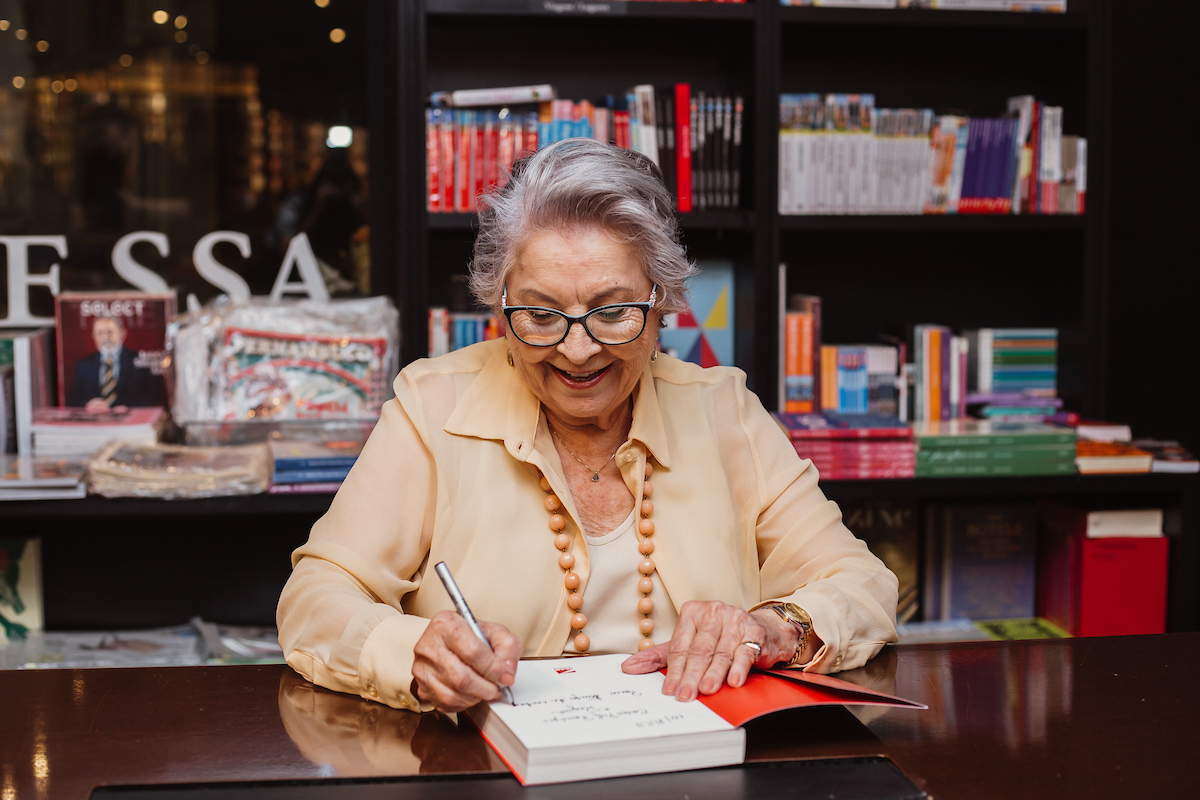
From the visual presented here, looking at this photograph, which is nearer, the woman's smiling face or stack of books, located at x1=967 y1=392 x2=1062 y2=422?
the woman's smiling face

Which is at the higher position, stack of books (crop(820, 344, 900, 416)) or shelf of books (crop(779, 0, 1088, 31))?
shelf of books (crop(779, 0, 1088, 31))

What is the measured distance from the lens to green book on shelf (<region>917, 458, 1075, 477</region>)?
255 centimetres

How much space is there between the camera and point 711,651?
1.16 m

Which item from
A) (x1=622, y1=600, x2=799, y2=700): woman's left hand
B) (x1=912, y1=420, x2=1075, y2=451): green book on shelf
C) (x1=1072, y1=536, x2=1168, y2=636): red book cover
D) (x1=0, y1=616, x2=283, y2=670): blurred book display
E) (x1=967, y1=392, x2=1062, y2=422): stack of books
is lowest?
(x1=0, y1=616, x2=283, y2=670): blurred book display

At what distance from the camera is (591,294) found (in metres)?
1.43

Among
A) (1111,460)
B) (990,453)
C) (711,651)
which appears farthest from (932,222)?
(711,651)

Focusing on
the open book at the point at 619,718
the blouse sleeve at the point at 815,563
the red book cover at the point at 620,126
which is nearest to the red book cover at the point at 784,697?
the open book at the point at 619,718

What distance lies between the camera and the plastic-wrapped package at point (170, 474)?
227cm

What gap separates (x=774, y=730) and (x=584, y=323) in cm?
58

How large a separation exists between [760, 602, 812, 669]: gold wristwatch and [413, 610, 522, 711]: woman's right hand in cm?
35

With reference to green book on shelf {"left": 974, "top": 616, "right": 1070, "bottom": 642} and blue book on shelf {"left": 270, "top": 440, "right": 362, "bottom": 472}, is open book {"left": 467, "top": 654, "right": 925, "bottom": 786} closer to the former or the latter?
blue book on shelf {"left": 270, "top": 440, "right": 362, "bottom": 472}

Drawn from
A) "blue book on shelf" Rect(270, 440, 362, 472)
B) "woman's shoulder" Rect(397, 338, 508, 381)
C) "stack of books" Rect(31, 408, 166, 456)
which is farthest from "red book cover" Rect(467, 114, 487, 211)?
"woman's shoulder" Rect(397, 338, 508, 381)

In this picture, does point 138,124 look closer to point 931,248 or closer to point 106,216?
point 106,216

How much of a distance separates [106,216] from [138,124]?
24 cm
